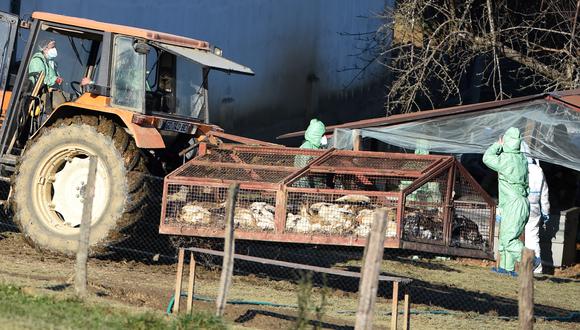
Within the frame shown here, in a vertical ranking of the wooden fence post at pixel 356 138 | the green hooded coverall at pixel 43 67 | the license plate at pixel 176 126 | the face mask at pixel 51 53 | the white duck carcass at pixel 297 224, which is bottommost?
the white duck carcass at pixel 297 224

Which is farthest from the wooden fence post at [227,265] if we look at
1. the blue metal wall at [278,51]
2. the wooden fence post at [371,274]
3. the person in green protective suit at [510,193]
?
the blue metal wall at [278,51]

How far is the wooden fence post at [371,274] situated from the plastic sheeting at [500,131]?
740 centimetres

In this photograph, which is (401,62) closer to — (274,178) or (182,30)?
(182,30)

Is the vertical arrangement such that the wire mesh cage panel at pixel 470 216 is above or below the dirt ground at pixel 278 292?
above

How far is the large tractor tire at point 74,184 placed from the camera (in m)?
12.0

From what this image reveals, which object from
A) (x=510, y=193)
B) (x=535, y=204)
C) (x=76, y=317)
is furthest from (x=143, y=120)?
(x=535, y=204)

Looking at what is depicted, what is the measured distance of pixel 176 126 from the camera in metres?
12.7

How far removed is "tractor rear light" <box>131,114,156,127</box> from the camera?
1207cm

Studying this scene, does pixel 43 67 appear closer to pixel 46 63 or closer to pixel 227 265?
pixel 46 63

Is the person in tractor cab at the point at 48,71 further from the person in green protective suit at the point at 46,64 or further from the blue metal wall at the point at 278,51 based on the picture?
the blue metal wall at the point at 278,51

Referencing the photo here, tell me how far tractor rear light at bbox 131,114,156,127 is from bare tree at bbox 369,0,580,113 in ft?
22.5

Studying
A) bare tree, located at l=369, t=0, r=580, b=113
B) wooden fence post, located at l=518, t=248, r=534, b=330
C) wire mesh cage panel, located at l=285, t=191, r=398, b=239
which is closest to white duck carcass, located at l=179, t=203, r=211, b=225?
wire mesh cage panel, located at l=285, t=191, r=398, b=239

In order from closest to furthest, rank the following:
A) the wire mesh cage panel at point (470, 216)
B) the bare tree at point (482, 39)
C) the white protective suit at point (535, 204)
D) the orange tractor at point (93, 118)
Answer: the wire mesh cage panel at point (470, 216) < the orange tractor at point (93, 118) < the white protective suit at point (535, 204) < the bare tree at point (482, 39)

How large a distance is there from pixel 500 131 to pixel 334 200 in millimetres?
5176
